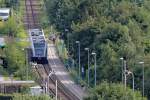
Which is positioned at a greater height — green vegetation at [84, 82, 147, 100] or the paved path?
green vegetation at [84, 82, 147, 100]

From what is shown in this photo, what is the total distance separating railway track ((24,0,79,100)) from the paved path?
1.31ft

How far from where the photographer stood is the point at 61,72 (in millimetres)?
86438

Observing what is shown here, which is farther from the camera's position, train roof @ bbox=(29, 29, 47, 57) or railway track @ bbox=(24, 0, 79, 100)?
train roof @ bbox=(29, 29, 47, 57)

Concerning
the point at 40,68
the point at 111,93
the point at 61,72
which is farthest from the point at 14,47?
the point at 111,93

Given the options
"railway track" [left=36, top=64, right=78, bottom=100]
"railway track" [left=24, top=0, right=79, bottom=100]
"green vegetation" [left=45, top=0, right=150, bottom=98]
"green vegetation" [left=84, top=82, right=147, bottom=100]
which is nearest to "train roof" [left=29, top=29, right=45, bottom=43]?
"green vegetation" [left=45, top=0, right=150, bottom=98]

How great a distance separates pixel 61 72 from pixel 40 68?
3274mm

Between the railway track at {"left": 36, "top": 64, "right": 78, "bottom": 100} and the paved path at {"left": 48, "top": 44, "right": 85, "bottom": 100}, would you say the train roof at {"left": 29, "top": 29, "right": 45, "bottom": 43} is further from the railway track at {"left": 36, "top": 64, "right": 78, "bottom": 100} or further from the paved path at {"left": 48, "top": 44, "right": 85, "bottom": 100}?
the railway track at {"left": 36, "top": 64, "right": 78, "bottom": 100}

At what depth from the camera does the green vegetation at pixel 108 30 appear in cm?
7494

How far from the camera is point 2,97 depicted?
70750 mm

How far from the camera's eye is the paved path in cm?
7738

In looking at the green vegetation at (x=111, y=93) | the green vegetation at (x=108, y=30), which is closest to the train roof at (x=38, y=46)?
the green vegetation at (x=108, y=30)

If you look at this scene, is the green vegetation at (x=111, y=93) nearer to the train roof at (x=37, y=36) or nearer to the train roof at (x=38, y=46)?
the train roof at (x=38, y=46)

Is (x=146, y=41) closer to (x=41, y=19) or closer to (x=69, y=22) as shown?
(x=69, y=22)

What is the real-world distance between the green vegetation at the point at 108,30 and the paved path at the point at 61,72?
136cm
